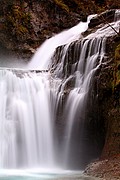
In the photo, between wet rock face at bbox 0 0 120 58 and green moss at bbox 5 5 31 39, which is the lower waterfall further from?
green moss at bbox 5 5 31 39

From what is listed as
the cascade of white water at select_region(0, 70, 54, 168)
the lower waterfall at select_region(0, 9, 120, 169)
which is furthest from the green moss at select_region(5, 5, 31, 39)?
the cascade of white water at select_region(0, 70, 54, 168)

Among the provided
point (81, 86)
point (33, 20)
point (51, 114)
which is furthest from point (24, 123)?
point (33, 20)

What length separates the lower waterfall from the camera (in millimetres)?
15352

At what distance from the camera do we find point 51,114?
1650 cm

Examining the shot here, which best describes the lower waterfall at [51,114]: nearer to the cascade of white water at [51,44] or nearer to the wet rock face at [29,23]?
the cascade of white water at [51,44]

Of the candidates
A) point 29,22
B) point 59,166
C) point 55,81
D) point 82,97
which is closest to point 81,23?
point 29,22

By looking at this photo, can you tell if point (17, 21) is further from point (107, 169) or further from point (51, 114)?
point (107, 169)

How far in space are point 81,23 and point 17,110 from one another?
13.2 meters

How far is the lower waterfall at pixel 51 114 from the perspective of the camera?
1535 cm

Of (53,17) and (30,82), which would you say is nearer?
(30,82)

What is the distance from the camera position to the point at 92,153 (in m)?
15.2

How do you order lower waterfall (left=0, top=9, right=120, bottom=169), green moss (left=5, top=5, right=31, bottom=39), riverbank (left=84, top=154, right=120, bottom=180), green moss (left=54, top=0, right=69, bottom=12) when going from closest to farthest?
1. riverbank (left=84, top=154, right=120, bottom=180)
2. lower waterfall (left=0, top=9, right=120, bottom=169)
3. green moss (left=5, top=5, right=31, bottom=39)
4. green moss (left=54, top=0, right=69, bottom=12)

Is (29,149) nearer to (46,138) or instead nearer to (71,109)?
(46,138)

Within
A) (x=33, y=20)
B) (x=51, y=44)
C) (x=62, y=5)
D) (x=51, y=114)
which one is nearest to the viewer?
(x=51, y=114)
